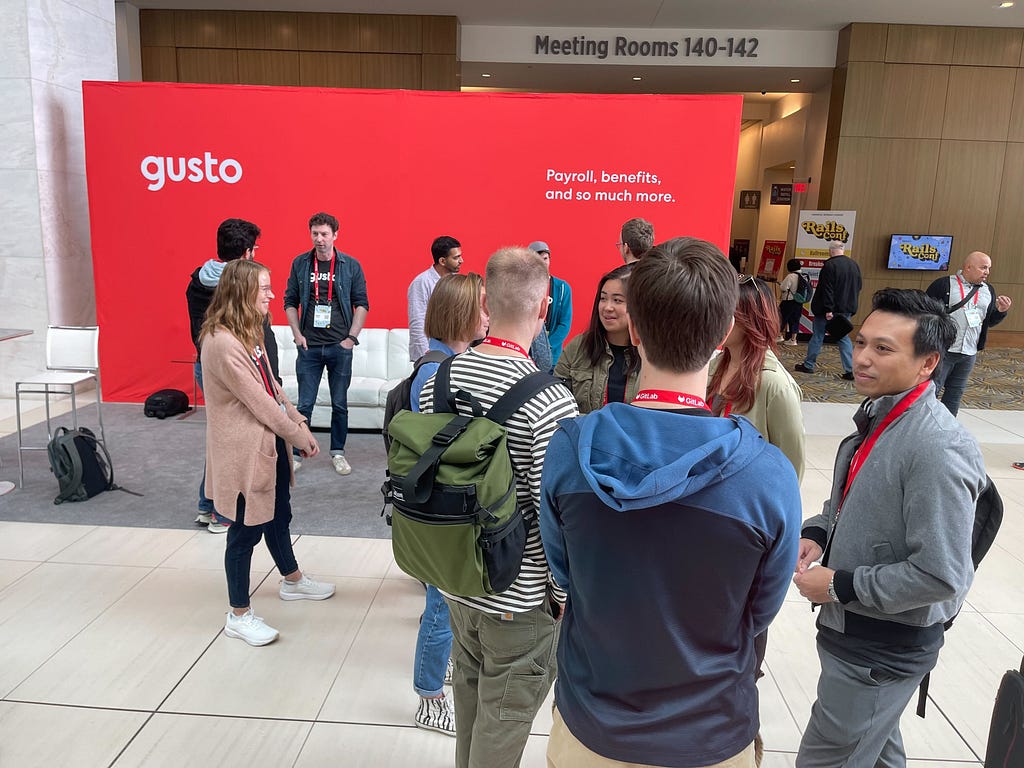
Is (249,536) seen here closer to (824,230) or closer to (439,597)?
(439,597)

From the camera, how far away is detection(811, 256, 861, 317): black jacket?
9.63m

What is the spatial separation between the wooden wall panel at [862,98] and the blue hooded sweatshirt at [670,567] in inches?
469

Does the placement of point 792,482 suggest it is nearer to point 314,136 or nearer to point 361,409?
point 361,409

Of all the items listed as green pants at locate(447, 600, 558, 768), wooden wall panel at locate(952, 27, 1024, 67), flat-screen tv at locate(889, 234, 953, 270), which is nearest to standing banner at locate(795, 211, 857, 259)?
flat-screen tv at locate(889, 234, 953, 270)

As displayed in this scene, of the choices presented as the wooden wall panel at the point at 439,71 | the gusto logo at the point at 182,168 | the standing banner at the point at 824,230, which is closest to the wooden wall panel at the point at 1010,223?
the standing banner at the point at 824,230

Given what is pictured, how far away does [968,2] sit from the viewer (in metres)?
9.72

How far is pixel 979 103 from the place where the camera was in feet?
36.7

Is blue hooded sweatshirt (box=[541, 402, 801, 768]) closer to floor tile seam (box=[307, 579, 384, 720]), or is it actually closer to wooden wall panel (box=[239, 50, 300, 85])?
floor tile seam (box=[307, 579, 384, 720])

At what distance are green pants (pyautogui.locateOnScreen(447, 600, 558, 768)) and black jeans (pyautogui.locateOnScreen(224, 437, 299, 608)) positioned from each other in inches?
54.2

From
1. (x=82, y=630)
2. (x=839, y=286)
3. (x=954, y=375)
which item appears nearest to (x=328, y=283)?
(x=82, y=630)

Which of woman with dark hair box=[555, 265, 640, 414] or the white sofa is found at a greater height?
woman with dark hair box=[555, 265, 640, 414]

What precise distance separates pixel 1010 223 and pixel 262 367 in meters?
12.6

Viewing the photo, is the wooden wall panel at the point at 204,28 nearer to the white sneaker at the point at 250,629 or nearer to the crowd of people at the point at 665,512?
the crowd of people at the point at 665,512

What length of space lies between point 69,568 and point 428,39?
9.47m
